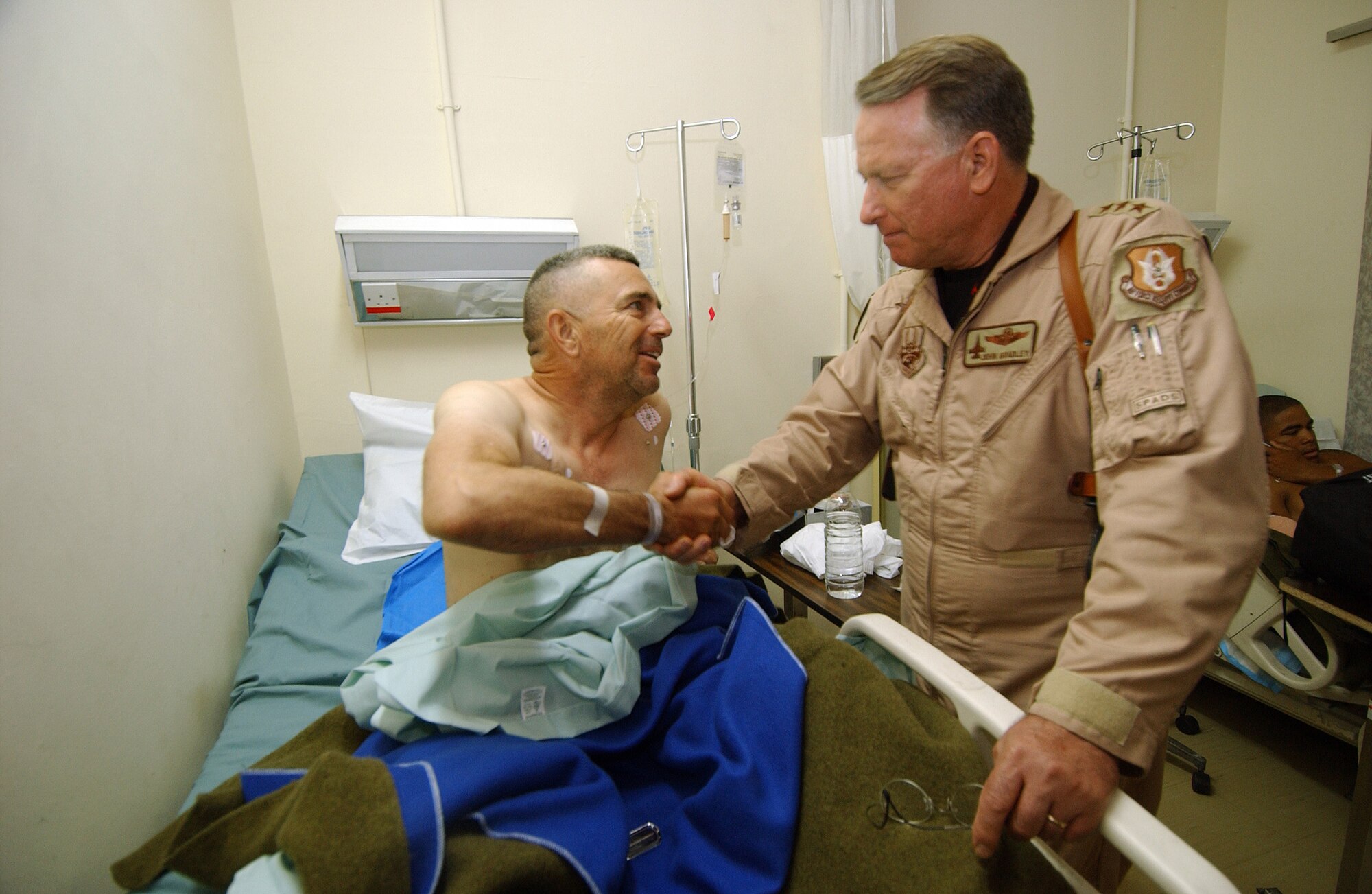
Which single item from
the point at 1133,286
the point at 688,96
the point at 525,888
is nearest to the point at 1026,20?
the point at 688,96

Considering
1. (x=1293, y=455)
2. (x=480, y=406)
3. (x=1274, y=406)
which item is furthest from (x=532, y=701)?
(x=1274, y=406)

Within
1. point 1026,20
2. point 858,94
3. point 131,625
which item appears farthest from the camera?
point 1026,20

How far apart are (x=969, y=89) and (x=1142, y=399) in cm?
61

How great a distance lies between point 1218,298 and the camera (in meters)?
0.96

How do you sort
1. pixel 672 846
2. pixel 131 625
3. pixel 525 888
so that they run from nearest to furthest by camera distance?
pixel 525 888, pixel 672 846, pixel 131 625

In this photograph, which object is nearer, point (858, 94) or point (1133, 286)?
point (1133, 286)

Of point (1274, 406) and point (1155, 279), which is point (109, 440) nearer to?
point (1155, 279)

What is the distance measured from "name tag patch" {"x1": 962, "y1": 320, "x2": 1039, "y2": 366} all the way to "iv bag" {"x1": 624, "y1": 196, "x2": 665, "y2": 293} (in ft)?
6.01

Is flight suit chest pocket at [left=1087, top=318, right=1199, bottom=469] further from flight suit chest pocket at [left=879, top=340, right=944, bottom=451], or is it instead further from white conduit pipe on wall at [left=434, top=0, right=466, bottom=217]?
white conduit pipe on wall at [left=434, top=0, right=466, bottom=217]

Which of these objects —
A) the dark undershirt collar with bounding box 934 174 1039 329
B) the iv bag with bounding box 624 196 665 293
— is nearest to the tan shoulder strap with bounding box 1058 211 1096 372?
the dark undershirt collar with bounding box 934 174 1039 329

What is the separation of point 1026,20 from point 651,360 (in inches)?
128

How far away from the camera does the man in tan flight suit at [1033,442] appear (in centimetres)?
83

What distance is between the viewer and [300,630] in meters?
1.67

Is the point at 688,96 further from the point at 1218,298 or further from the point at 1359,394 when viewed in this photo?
the point at 1359,394
